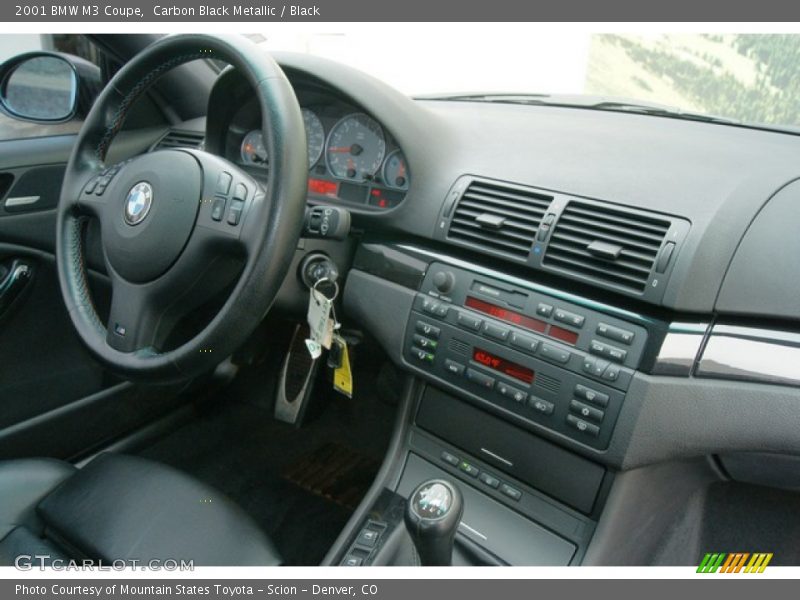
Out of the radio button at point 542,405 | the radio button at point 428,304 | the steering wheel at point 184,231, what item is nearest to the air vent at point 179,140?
the steering wheel at point 184,231

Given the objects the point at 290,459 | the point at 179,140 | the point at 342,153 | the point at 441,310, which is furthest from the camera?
the point at 290,459

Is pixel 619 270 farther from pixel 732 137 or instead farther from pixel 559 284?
pixel 732 137

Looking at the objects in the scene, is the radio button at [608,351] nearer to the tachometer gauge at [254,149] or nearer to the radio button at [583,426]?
the radio button at [583,426]

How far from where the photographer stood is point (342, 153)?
1.67m

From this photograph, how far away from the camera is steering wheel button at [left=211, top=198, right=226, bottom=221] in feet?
3.83

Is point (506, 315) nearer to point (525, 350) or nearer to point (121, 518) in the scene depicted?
point (525, 350)

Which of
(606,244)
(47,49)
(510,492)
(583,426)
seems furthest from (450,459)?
(47,49)

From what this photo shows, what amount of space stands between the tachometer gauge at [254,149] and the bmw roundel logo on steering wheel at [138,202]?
0.57 m

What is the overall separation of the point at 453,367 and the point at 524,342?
0.59 feet

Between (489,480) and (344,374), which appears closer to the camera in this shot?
(489,480)

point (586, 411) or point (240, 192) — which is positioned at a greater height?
point (240, 192)

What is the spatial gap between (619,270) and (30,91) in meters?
1.88

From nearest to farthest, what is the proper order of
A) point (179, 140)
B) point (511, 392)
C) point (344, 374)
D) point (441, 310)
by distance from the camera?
1. point (511, 392)
2. point (441, 310)
3. point (344, 374)
4. point (179, 140)

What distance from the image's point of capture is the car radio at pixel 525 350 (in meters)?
1.17
